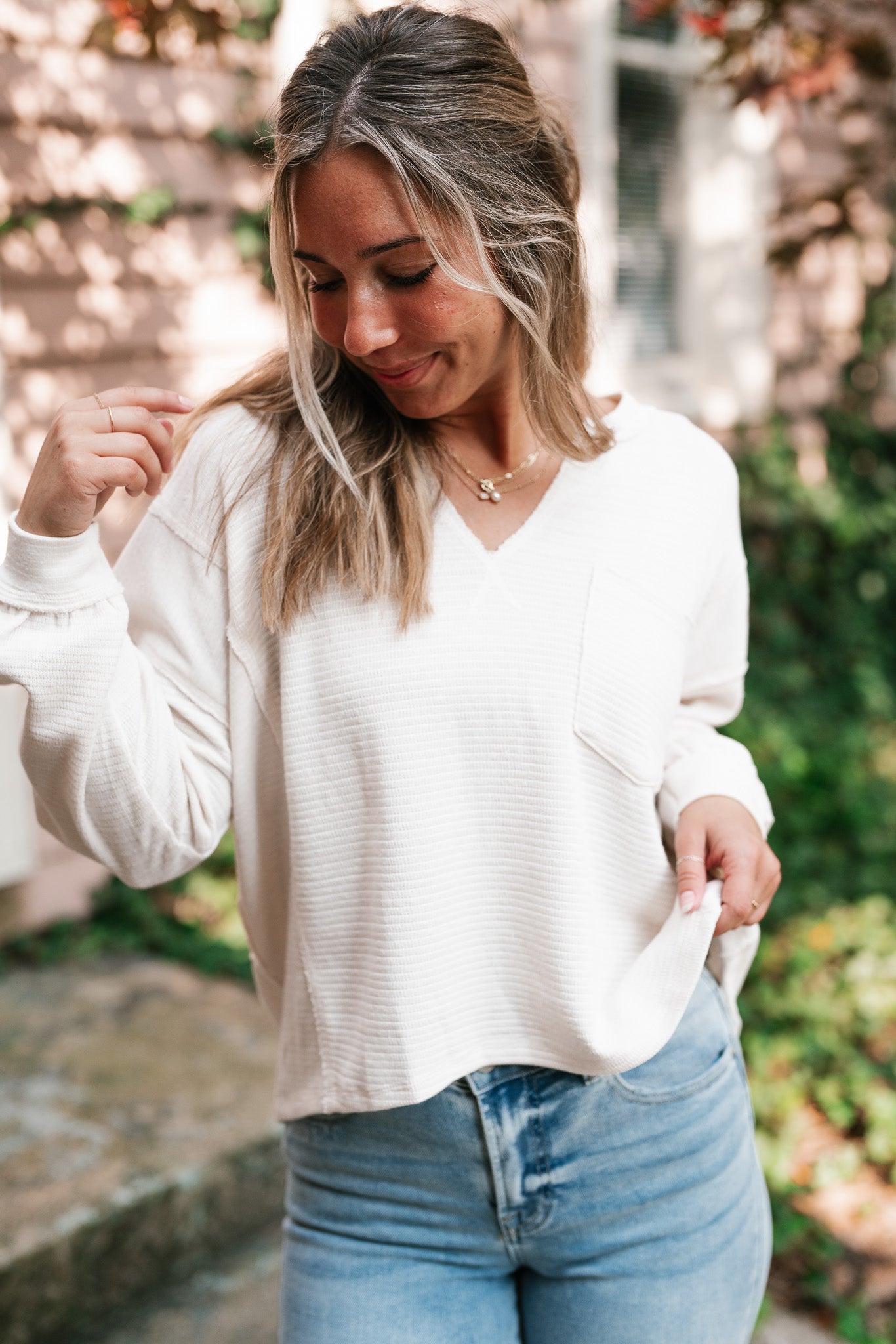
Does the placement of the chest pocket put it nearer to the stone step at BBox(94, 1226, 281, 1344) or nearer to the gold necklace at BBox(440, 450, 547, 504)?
the gold necklace at BBox(440, 450, 547, 504)

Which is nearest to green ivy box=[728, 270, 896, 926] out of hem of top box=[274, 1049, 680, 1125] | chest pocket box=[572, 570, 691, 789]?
chest pocket box=[572, 570, 691, 789]

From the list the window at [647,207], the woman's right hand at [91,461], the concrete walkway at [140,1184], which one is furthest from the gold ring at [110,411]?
the window at [647,207]

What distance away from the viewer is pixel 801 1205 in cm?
279

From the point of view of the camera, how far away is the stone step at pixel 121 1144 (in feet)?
7.59

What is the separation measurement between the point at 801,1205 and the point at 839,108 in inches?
142

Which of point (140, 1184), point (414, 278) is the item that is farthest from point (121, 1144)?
point (414, 278)

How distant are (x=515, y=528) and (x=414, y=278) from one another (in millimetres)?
319

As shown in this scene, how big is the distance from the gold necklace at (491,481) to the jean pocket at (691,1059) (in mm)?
647

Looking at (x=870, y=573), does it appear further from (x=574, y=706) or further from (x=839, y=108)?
(x=574, y=706)

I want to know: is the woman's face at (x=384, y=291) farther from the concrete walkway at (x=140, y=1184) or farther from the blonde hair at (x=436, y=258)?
the concrete walkway at (x=140, y=1184)

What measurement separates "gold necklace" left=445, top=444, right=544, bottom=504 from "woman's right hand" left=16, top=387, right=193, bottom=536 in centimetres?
38

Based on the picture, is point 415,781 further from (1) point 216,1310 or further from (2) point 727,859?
(1) point 216,1310

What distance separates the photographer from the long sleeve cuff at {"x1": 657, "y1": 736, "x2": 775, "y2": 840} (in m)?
1.55

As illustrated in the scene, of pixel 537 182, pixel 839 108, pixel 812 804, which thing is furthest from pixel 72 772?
pixel 839 108
